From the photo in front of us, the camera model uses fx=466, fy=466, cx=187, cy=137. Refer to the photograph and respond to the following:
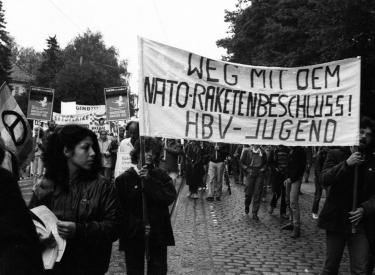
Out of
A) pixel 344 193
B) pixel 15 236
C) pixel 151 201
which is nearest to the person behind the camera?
pixel 15 236

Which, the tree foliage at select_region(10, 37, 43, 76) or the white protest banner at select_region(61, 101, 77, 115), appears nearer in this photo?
the white protest banner at select_region(61, 101, 77, 115)

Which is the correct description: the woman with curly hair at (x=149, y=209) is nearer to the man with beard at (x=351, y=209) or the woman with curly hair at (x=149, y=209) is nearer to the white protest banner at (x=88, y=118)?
the man with beard at (x=351, y=209)

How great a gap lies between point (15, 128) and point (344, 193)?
3.13 meters

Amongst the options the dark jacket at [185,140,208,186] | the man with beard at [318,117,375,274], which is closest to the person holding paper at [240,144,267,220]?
the dark jacket at [185,140,208,186]

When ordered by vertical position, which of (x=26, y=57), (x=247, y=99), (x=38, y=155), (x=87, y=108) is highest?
(x=26, y=57)

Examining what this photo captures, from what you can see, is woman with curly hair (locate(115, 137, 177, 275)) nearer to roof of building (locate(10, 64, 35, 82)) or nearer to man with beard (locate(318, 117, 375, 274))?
man with beard (locate(318, 117, 375, 274))

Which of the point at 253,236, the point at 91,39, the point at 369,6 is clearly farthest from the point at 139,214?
the point at 91,39

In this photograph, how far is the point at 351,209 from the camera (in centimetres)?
448

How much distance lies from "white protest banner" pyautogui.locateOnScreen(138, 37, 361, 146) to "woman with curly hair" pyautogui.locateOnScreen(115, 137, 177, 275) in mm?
580

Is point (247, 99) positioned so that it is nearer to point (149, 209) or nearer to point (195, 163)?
point (149, 209)

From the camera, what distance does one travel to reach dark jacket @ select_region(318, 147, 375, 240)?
441 cm

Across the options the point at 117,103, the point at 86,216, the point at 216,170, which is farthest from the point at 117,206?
the point at 117,103

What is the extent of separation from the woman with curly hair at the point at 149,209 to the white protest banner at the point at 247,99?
0.58 m

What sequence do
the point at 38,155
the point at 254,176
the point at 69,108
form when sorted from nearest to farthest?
the point at 254,176 < the point at 38,155 < the point at 69,108
